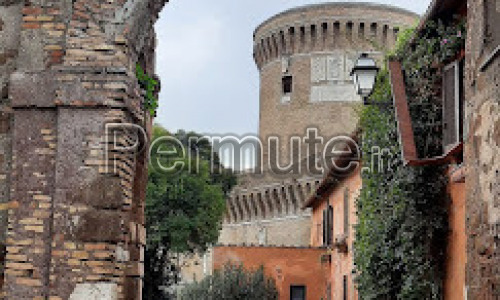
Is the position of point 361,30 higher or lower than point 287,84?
higher

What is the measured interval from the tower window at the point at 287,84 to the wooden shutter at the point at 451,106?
101 feet

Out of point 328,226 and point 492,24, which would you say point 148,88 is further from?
point 328,226

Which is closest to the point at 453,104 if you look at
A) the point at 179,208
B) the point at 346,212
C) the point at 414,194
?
the point at 414,194

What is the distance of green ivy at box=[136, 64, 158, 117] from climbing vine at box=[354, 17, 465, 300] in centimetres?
328

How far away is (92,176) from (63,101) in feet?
2.26

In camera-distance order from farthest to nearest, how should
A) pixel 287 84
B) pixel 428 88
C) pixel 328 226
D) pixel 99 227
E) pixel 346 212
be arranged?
pixel 287 84 < pixel 328 226 < pixel 346 212 < pixel 428 88 < pixel 99 227

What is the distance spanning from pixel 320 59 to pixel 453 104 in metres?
30.4

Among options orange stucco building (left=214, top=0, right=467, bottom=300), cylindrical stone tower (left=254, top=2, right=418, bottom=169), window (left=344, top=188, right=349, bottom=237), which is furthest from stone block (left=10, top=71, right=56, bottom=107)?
cylindrical stone tower (left=254, top=2, right=418, bottom=169)

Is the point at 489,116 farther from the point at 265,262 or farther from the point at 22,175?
the point at 265,262

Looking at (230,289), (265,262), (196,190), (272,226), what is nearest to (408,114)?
(230,289)

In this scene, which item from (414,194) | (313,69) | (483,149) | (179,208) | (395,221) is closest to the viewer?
(483,149)

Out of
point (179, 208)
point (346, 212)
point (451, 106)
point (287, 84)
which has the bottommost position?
point (346, 212)

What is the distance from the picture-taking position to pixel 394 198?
9352mm

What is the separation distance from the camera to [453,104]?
8.41 metres
